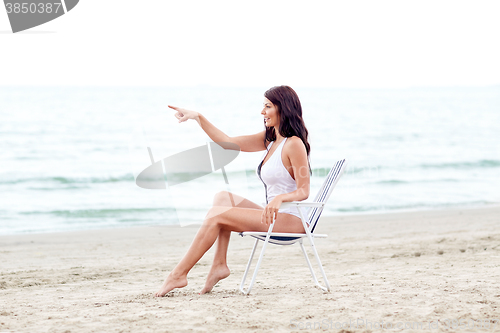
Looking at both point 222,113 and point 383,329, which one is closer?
point 383,329

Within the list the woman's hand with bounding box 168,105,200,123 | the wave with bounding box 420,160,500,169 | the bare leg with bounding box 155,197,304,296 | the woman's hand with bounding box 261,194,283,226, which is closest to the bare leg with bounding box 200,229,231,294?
the bare leg with bounding box 155,197,304,296

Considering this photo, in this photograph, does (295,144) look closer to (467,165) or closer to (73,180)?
(73,180)

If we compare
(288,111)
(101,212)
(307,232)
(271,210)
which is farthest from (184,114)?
(101,212)

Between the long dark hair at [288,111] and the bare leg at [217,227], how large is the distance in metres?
0.59

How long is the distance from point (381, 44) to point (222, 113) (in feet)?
62.0

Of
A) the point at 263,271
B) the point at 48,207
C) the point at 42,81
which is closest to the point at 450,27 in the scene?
the point at 42,81

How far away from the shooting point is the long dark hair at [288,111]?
11.5ft

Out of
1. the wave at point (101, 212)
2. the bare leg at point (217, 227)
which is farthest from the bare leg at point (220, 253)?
the wave at point (101, 212)

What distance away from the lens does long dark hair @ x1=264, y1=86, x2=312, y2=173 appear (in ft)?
11.5

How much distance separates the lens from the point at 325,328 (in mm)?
2686

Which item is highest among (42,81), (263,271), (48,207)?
(263,271)

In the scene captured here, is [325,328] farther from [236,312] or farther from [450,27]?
[450,27]

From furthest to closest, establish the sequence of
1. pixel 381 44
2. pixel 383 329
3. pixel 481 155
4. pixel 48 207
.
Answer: pixel 381 44 < pixel 481 155 < pixel 48 207 < pixel 383 329

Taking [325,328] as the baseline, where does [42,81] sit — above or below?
below
